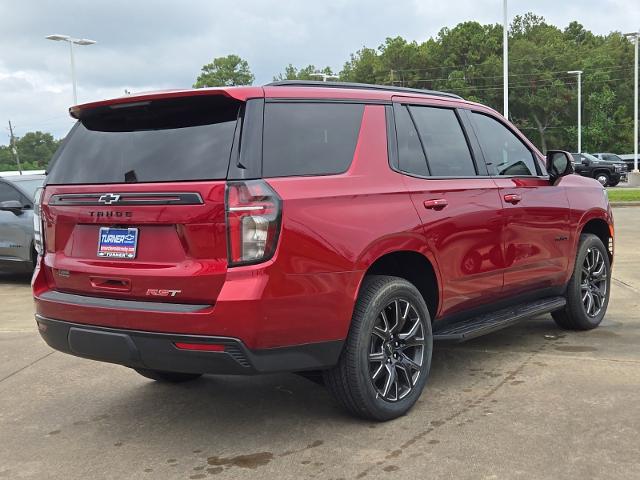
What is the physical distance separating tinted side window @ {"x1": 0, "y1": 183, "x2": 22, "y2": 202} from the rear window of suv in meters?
Answer: 6.38

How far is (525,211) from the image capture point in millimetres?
4902

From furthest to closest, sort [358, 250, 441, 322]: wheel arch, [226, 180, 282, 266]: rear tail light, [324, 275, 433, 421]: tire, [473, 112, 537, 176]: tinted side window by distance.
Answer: [473, 112, 537, 176]: tinted side window < [358, 250, 441, 322]: wheel arch < [324, 275, 433, 421]: tire < [226, 180, 282, 266]: rear tail light

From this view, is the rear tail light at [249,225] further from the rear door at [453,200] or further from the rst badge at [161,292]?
the rear door at [453,200]

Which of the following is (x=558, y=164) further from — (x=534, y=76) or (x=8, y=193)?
(x=534, y=76)

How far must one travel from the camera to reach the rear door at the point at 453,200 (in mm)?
4090

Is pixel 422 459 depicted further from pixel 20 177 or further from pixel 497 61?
pixel 497 61

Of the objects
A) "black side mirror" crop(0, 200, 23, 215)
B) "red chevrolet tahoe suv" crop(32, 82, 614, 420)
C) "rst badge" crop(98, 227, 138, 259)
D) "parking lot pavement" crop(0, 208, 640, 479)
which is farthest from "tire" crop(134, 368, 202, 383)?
"black side mirror" crop(0, 200, 23, 215)

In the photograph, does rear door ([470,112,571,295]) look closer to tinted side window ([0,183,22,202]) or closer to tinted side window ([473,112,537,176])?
tinted side window ([473,112,537,176])

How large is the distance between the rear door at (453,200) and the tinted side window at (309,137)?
0.41 meters

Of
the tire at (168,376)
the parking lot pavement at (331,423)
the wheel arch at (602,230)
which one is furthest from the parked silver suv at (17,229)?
the wheel arch at (602,230)

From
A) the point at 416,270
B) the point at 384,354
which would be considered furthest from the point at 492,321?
the point at 384,354

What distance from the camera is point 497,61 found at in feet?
204

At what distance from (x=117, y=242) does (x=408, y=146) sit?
1.81m

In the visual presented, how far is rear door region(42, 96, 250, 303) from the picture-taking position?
324 cm
